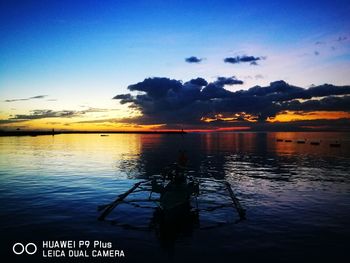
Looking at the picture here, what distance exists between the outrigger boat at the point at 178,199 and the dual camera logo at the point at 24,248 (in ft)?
23.2

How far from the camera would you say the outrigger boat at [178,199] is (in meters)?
25.0

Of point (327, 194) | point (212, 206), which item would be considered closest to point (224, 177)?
point (327, 194)

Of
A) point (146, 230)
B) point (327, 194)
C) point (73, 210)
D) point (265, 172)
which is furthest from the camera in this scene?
point (265, 172)

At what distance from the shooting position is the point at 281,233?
78.2 ft

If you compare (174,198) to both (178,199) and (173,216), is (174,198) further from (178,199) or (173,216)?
(173,216)

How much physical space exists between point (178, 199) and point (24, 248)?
39.9 ft

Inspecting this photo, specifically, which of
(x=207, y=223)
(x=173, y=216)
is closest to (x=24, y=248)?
(x=173, y=216)

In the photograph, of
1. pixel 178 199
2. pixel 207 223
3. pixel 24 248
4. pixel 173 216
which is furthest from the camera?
A: pixel 207 223

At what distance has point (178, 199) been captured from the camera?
25406 millimetres

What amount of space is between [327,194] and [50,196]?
1409 inches

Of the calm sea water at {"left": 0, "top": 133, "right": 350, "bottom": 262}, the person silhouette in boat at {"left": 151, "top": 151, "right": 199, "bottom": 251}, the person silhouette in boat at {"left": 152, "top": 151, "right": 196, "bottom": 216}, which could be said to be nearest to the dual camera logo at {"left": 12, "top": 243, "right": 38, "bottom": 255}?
the calm sea water at {"left": 0, "top": 133, "right": 350, "bottom": 262}

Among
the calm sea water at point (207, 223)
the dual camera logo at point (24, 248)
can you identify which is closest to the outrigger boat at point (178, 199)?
the calm sea water at point (207, 223)

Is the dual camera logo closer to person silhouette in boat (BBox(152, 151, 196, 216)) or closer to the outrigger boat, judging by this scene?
the outrigger boat

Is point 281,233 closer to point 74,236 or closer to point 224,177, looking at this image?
point 74,236
